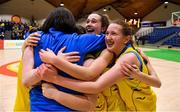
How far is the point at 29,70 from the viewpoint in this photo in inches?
65.1

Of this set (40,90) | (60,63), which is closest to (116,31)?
(60,63)

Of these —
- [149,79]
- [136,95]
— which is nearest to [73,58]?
[149,79]

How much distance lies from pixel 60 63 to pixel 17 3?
26147 mm

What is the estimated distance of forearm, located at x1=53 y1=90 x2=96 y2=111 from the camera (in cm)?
157

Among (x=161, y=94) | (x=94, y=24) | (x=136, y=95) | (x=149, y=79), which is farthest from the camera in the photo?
(x=161, y=94)

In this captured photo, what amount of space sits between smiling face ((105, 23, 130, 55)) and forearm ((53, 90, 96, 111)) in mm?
387

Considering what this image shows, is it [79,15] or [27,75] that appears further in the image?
[79,15]

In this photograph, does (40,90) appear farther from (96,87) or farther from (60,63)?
(96,87)

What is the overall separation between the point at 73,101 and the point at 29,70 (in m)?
0.35

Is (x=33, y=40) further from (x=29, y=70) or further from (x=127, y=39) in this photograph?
(x=127, y=39)

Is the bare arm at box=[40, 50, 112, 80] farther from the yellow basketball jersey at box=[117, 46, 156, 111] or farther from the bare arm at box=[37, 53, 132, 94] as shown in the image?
the yellow basketball jersey at box=[117, 46, 156, 111]

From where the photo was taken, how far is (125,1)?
92.0 feet

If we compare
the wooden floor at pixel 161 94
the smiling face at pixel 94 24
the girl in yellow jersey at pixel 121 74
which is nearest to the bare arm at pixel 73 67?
the girl in yellow jersey at pixel 121 74

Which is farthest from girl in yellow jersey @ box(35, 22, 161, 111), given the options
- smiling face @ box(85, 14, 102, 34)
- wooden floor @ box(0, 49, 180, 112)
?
wooden floor @ box(0, 49, 180, 112)
